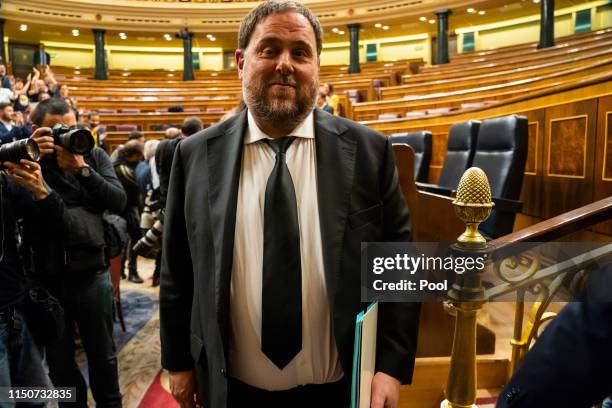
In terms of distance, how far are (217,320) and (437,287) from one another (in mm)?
357

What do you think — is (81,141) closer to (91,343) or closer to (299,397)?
(91,343)

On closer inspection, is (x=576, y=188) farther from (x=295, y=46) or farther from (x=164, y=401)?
(x=164, y=401)

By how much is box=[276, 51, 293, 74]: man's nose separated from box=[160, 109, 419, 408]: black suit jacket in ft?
0.35

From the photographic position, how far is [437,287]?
692 mm

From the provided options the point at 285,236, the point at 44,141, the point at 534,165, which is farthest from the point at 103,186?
the point at 534,165

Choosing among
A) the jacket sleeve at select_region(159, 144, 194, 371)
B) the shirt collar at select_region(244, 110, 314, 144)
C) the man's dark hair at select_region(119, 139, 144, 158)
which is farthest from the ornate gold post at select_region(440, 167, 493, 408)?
the man's dark hair at select_region(119, 139, 144, 158)

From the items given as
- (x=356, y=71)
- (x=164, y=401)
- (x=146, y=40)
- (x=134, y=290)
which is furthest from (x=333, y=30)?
(x=164, y=401)

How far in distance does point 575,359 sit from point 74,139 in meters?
1.15

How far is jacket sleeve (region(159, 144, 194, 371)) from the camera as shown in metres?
0.88

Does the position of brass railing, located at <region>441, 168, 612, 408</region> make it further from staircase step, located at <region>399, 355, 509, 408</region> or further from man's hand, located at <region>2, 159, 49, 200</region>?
man's hand, located at <region>2, 159, 49, 200</region>

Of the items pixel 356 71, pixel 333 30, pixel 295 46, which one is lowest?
pixel 295 46

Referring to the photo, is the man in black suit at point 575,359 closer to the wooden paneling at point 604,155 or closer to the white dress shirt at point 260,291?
the white dress shirt at point 260,291

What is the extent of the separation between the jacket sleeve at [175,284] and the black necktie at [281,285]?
20 centimetres

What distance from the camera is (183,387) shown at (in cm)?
88
